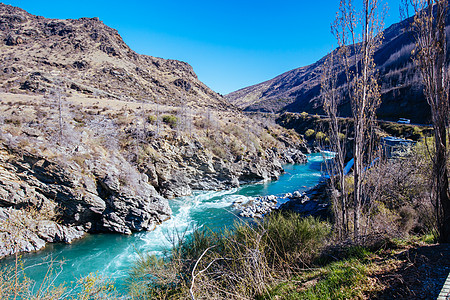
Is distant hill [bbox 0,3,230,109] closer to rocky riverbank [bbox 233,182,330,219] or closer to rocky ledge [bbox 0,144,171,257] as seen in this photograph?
rocky ledge [bbox 0,144,171,257]

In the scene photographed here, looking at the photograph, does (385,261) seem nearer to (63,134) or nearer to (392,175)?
(392,175)

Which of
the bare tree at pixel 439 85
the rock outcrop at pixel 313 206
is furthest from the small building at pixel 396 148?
the bare tree at pixel 439 85

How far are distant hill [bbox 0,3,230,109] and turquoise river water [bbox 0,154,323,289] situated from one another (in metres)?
37.3

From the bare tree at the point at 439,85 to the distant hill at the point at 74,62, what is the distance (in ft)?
163

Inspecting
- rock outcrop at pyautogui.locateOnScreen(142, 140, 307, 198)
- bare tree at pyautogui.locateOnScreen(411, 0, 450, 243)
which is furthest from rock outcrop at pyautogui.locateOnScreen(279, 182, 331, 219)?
rock outcrop at pyautogui.locateOnScreen(142, 140, 307, 198)

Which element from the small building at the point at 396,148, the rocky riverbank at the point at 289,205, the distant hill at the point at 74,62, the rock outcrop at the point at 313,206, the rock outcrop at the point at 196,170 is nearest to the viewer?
the rock outcrop at the point at 313,206

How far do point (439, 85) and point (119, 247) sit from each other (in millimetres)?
15189

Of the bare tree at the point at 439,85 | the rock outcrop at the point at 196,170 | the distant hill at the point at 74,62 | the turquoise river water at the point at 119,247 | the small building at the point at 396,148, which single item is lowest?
the turquoise river water at the point at 119,247

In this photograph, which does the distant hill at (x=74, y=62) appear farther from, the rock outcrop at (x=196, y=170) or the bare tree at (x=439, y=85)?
→ the bare tree at (x=439, y=85)

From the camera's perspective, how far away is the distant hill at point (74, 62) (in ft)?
146

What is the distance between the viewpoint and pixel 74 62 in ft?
185

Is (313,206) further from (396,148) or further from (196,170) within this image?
(196,170)

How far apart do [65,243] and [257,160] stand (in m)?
22.3

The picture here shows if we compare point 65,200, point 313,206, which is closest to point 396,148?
point 313,206
